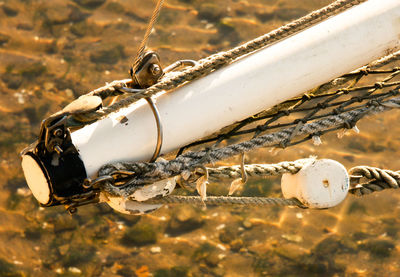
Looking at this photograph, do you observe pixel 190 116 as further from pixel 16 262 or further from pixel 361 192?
pixel 16 262

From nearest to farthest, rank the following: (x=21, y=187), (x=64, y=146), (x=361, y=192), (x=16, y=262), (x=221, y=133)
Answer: (x=64, y=146) → (x=221, y=133) → (x=361, y=192) → (x=16, y=262) → (x=21, y=187)

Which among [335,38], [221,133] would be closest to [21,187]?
[221,133]

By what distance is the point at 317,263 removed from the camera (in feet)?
11.9

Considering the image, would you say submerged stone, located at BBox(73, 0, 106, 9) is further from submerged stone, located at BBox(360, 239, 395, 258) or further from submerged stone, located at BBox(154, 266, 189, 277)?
submerged stone, located at BBox(360, 239, 395, 258)

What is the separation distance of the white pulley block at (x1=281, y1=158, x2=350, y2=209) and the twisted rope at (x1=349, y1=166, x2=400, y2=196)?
190 mm

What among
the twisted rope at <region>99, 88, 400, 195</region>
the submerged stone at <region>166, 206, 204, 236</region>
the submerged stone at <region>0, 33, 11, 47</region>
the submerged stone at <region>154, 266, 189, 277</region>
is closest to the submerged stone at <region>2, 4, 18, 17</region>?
the submerged stone at <region>0, 33, 11, 47</region>

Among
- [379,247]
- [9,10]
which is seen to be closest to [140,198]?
[379,247]

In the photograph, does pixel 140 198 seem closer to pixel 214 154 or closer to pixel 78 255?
pixel 214 154

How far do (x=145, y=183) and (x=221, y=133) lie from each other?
0.34 m

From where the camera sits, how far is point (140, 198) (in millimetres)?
1745

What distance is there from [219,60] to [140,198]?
0.52 m

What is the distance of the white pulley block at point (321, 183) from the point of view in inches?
74.2

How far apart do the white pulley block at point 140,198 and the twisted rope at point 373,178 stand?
2.47 feet

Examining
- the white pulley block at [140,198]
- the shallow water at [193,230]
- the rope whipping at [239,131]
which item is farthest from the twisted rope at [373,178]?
the shallow water at [193,230]
